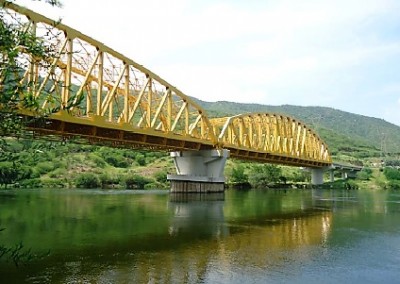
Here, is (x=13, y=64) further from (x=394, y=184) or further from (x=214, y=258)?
(x=394, y=184)

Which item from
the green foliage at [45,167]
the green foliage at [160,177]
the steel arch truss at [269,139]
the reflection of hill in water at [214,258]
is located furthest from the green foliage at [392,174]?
the reflection of hill in water at [214,258]

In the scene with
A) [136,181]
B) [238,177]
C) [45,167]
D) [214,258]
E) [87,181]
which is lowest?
[214,258]

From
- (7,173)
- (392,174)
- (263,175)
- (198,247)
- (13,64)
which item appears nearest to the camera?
(13,64)

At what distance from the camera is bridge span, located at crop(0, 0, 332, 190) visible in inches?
1398

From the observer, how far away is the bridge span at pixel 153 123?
116 feet

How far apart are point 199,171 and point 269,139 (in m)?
21.4

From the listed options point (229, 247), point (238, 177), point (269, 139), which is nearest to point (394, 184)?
point (238, 177)

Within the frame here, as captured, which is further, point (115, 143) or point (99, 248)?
point (115, 143)

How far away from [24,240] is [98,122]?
20359 millimetres

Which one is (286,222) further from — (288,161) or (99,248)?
(288,161)

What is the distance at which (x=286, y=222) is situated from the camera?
39156 mm

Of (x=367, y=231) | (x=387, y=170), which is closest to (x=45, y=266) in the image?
(x=367, y=231)

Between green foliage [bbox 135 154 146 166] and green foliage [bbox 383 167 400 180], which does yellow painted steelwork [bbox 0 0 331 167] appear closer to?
green foliage [bbox 383 167 400 180]

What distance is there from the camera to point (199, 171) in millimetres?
75562
